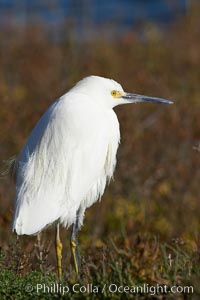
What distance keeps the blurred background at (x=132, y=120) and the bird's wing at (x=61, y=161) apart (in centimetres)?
72

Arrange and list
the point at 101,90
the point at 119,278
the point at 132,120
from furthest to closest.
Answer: the point at 132,120 < the point at 101,90 < the point at 119,278

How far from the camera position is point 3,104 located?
794 cm

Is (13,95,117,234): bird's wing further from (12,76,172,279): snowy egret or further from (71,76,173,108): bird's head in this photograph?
(71,76,173,108): bird's head

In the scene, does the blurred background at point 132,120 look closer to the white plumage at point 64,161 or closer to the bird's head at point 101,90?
the white plumage at point 64,161

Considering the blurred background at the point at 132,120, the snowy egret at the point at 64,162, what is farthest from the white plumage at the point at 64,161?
the blurred background at the point at 132,120

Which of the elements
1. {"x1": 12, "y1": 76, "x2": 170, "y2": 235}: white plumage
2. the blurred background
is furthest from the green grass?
the blurred background

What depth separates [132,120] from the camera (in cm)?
787

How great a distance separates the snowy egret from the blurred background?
669mm

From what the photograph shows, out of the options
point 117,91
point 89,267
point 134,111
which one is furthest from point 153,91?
point 89,267

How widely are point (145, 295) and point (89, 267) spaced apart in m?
0.58

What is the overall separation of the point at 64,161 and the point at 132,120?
3.21 metres

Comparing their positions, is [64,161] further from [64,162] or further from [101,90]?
[101,90]

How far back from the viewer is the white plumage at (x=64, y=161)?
461cm

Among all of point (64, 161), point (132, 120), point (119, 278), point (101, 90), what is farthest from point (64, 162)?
point (132, 120)
